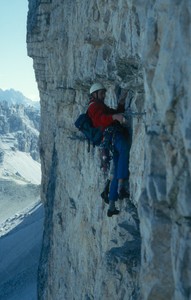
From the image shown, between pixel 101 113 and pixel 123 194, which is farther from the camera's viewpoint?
pixel 101 113

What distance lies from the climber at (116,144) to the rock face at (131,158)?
29 centimetres

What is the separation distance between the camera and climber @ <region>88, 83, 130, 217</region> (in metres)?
8.26

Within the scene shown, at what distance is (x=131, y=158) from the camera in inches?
312

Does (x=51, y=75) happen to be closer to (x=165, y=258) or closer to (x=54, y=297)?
(x=54, y=297)

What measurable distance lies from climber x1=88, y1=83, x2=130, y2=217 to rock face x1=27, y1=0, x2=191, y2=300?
288 millimetres

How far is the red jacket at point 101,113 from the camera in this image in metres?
8.23

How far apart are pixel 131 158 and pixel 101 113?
110 centimetres

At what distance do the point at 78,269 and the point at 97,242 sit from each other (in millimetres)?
2418

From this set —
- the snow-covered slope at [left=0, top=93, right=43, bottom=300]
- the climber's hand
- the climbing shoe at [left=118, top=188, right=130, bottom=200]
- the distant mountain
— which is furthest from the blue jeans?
the distant mountain

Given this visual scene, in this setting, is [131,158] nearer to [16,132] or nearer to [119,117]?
[119,117]

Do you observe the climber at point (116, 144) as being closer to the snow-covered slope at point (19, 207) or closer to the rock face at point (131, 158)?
the rock face at point (131, 158)

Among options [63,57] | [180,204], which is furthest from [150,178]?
[63,57]

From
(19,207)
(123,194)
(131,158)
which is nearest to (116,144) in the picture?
(131,158)

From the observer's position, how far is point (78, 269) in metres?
12.8
